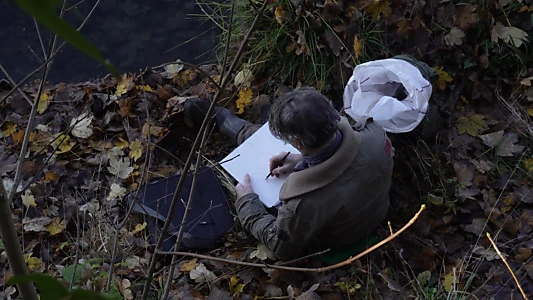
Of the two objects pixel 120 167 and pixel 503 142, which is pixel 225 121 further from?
pixel 503 142

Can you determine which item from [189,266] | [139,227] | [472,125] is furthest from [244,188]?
[472,125]

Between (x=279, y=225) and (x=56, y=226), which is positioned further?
(x=56, y=226)

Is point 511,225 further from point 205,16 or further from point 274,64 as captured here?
point 205,16

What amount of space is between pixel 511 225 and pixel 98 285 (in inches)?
75.7

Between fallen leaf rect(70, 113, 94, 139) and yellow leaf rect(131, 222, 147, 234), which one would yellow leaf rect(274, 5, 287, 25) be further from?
yellow leaf rect(131, 222, 147, 234)

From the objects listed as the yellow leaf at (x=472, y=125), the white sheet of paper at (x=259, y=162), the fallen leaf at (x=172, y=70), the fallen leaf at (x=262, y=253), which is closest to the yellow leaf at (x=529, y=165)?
Answer: the yellow leaf at (x=472, y=125)

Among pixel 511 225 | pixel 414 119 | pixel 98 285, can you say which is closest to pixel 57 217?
pixel 98 285

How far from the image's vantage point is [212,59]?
4254mm

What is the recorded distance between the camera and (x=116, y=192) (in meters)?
3.27

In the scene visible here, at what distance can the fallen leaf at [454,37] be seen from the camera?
10.9ft

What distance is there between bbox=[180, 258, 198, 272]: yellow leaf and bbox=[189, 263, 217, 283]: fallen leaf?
26 mm

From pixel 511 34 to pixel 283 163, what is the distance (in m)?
1.47

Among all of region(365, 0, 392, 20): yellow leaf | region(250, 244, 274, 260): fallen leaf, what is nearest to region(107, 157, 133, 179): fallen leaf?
region(250, 244, 274, 260): fallen leaf

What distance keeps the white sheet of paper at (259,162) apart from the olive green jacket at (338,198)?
1.03 ft
